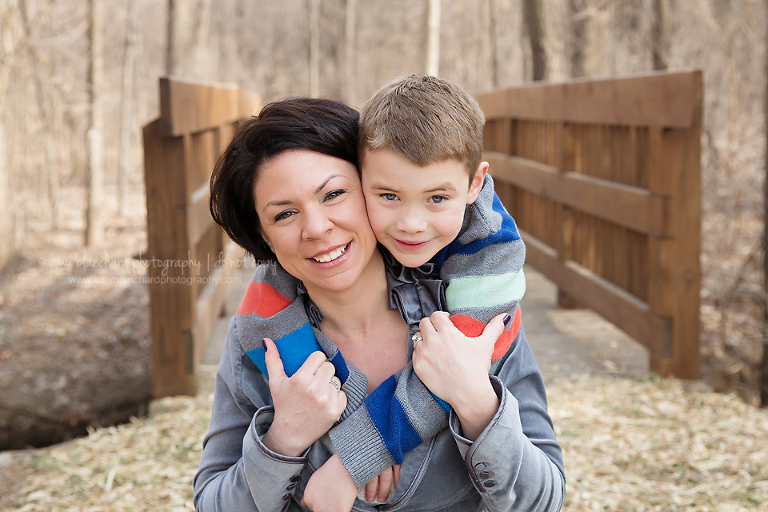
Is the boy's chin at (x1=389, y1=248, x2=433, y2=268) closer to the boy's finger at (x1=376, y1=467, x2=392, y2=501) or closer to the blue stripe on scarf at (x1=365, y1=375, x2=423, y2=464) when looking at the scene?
the blue stripe on scarf at (x1=365, y1=375, x2=423, y2=464)

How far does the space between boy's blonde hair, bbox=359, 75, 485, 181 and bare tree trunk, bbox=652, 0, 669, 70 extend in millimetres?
7602

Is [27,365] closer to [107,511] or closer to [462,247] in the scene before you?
[107,511]

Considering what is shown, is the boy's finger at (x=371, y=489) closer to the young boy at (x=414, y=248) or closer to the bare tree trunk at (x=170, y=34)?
the young boy at (x=414, y=248)

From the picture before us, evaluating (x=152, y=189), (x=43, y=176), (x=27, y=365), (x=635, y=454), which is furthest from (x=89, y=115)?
(x=635, y=454)

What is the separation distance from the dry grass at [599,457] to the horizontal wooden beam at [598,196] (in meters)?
0.86

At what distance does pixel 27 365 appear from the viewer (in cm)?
571

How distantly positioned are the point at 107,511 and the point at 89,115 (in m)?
8.06

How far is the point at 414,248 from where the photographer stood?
59.9 inches

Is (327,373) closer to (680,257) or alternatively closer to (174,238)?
(174,238)

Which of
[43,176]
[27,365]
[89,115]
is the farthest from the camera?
[43,176]

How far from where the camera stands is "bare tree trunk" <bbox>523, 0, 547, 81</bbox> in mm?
7855

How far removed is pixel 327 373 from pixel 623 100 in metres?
3.11

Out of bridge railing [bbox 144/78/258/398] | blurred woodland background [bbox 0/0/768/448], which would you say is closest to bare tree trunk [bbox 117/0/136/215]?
blurred woodland background [bbox 0/0/768/448]

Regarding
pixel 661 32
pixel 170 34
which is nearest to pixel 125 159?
pixel 170 34
